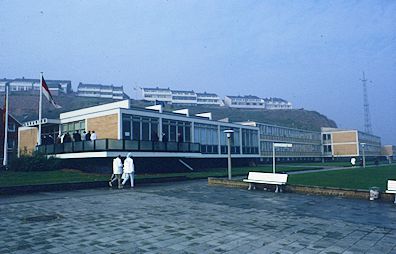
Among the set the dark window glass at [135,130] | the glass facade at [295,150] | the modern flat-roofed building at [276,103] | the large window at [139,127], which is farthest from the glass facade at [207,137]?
the modern flat-roofed building at [276,103]

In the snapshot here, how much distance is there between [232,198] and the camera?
14.2 m

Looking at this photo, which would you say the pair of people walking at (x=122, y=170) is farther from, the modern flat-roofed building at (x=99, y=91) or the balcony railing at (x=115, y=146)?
the modern flat-roofed building at (x=99, y=91)

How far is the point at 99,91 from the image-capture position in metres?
151

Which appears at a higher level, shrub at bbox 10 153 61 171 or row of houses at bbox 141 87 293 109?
row of houses at bbox 141 87 293 109

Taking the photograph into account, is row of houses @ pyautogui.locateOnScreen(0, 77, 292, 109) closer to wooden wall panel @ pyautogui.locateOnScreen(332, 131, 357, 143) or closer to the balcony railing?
wooden wall panel @ pyautogui.locateOnScreen(332, 131, 357, 143)

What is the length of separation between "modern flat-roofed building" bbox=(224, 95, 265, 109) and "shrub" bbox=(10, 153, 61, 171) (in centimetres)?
14616

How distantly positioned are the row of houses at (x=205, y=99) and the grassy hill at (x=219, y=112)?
1328cm

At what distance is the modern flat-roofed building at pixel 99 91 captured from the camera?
492 feet

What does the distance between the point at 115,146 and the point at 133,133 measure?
4.36 metres

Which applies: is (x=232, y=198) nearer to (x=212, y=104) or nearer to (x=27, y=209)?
(x=27, y=209)

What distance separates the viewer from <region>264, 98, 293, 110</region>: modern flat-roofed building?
183250 mm

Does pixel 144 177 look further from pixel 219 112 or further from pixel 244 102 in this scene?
pixel 244 102

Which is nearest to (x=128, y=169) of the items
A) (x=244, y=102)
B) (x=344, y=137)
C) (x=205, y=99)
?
(x=344, y=137)

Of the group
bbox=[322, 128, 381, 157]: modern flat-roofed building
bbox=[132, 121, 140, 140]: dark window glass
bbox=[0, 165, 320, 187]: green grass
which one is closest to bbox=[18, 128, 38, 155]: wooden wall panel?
bbox=[0, 165, 320, 187]: green grass
